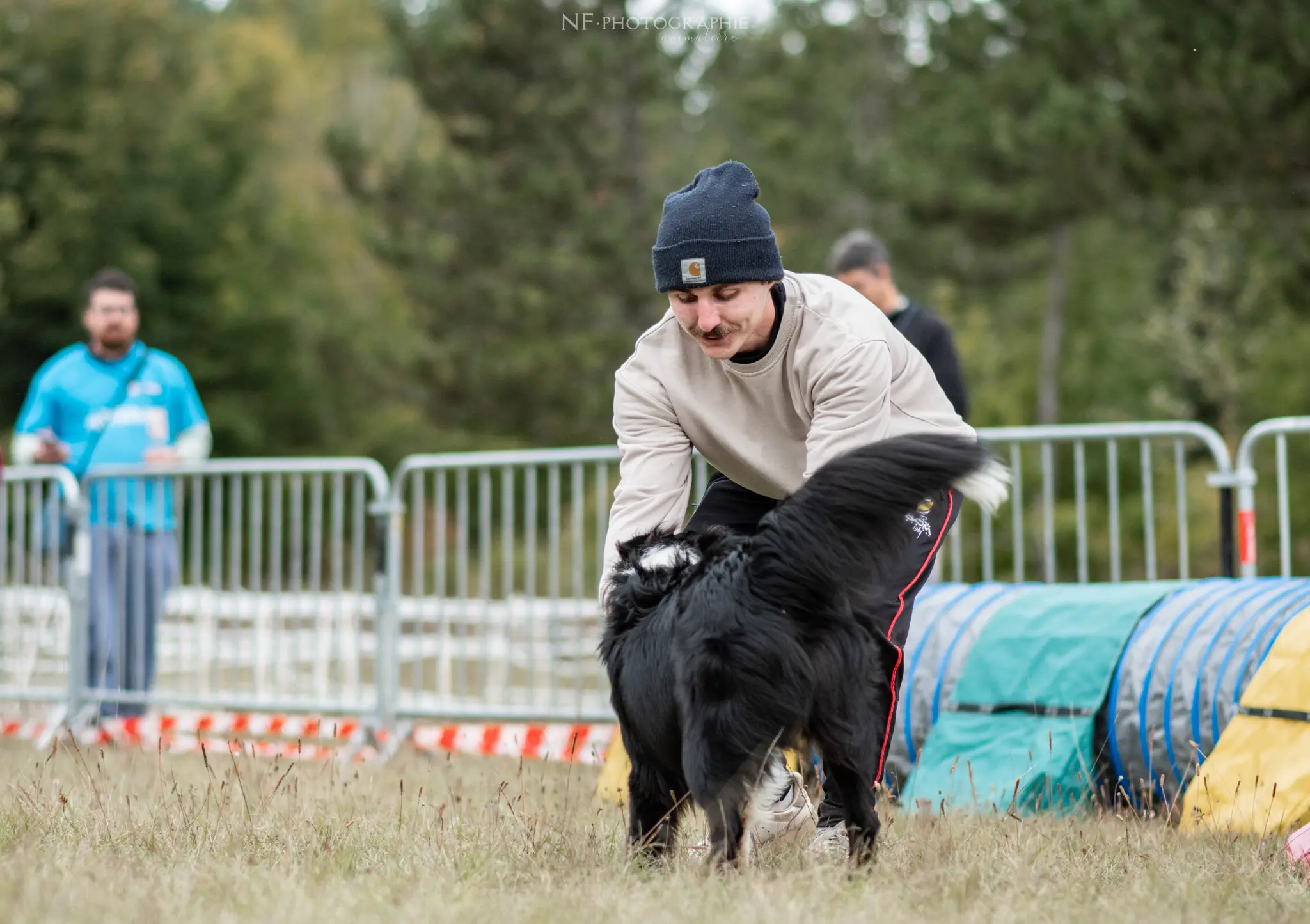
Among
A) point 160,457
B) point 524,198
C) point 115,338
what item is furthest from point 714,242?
point 524,198

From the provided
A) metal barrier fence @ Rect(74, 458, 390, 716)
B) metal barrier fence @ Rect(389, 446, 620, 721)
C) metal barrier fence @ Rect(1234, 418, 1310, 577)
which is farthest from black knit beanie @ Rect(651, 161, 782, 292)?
metal barrier fence @ Rect(74, 458, 390, 716)

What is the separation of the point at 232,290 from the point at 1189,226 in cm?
1658

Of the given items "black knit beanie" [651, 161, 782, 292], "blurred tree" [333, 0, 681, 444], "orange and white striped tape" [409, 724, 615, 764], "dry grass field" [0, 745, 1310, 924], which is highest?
"blurred tree" [333, 0, 681, 444]

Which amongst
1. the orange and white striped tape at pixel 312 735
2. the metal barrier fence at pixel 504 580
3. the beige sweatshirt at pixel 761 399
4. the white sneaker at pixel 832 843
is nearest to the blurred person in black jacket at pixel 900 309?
the metal barrier fence at pixel 504 580

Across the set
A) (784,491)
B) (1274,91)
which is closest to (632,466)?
(784,491)

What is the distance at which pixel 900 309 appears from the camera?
6715 mm

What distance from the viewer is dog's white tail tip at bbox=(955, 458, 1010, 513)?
3.23m

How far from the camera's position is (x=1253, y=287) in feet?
63.3

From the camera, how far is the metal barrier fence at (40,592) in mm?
8203

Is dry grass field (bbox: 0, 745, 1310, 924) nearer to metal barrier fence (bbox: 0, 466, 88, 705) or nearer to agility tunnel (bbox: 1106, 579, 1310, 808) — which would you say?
agility tunnel (bbox: 1106, 579, 1310, 808)

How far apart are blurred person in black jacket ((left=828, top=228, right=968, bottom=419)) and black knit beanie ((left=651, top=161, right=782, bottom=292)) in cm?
283

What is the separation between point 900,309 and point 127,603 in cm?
458

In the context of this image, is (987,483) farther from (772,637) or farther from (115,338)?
(115,338)

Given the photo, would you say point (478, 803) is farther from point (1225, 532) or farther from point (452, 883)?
point (1225, 532)
